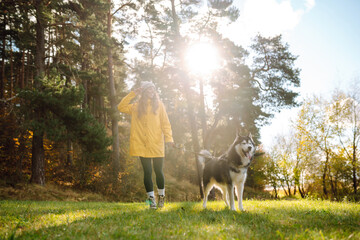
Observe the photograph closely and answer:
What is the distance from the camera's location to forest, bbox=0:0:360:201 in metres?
10.5

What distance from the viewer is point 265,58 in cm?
1384

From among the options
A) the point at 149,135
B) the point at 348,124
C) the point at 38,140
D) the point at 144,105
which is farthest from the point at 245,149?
the point at 348,124

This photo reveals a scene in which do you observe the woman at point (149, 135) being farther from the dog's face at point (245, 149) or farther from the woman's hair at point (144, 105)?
the dog's face at point (245, 149)

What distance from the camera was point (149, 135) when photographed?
4387mm

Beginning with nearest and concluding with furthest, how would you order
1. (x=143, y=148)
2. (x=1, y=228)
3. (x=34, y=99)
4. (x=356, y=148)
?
(x=1, y=228), (x=143, y=148), (x=34, y=99), (x=356, y=148)

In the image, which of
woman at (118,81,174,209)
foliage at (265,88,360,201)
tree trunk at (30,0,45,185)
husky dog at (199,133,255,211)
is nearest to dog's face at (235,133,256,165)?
husky dog at (199,133,255,211)

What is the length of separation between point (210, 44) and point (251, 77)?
11.1 feet

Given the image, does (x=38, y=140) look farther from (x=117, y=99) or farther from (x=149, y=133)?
(x=149, y=133)

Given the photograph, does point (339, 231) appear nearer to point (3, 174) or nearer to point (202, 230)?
point (202, 230)

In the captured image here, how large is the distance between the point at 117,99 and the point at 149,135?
11581mm

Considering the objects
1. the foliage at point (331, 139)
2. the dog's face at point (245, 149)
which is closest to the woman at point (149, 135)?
the dog's face at point (245, 149)

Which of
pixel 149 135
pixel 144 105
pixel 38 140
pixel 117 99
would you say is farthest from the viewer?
pixel 117 99

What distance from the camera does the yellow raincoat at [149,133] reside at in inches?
171

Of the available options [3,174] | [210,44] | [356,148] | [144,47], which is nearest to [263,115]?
[210,44]
